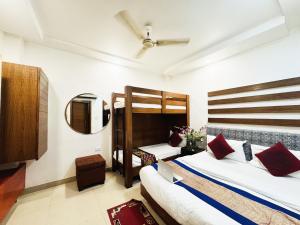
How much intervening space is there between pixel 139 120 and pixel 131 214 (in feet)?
7.53

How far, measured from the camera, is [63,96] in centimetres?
289

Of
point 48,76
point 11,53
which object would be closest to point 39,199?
point 48,76

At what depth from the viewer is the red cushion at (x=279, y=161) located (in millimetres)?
1873

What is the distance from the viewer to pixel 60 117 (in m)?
2.85

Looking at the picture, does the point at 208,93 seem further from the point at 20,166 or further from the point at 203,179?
the point at 20,166

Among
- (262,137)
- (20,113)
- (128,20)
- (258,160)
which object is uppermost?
(128,20)

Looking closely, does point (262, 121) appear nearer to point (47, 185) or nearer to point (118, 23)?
point (118, 23)

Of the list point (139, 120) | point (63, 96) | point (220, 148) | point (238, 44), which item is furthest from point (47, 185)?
point (238, 44)

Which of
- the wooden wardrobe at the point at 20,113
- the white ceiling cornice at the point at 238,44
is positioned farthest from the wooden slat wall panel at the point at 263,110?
the wooden wardrobe at the point at 20,113

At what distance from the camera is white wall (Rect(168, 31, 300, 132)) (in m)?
2.32

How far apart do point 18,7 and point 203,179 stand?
3317mm

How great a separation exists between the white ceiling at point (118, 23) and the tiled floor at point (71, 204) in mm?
2816

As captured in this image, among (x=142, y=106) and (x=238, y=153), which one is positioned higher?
(x=142, y=106)

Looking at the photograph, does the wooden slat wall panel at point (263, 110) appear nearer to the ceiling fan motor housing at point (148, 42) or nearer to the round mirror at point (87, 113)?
the ceiling fan motor housing at point (148, 42)
